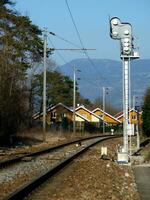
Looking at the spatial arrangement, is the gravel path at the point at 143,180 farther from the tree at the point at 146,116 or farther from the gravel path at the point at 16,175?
the tree at the point at 146,116

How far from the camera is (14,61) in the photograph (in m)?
61.7

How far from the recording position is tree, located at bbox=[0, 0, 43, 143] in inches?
1708

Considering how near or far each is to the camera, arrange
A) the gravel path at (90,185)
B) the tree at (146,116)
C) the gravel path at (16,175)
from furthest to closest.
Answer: the tree at (146,116) < the gravel path at (16,175) < the gravel path at (90,185)

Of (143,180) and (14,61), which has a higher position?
(14,61)

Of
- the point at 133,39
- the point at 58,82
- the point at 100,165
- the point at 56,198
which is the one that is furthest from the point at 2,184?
the point at 58,82

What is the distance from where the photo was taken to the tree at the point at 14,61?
43.4 meters

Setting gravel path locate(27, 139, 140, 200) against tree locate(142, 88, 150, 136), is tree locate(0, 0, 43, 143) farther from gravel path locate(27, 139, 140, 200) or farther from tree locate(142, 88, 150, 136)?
gravel path locate(27, 139, 140, 200)

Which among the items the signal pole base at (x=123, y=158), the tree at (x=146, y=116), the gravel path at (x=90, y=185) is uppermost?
the tree at (x=146, y=116)

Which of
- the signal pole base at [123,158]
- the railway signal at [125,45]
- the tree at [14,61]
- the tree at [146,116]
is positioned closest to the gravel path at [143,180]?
the signal pole base at [123,158]

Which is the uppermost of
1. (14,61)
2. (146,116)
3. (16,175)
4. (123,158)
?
(14,61)

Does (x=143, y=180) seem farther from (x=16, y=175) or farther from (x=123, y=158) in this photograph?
(x=123, y=158)

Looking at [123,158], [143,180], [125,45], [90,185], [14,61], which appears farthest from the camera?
[14,61]

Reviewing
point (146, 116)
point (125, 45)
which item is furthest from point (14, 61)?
point (125, 45)

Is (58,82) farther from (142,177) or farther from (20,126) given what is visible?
(142,177)
